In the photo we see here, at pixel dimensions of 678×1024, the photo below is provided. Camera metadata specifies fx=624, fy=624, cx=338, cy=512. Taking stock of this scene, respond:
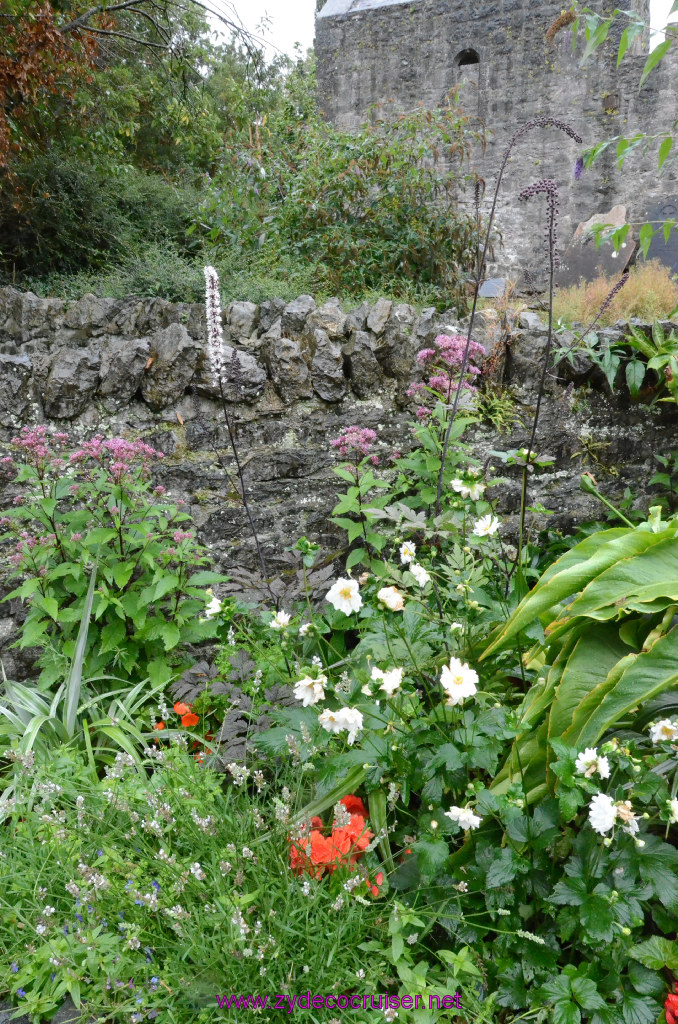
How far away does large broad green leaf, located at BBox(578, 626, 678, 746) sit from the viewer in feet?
4.60

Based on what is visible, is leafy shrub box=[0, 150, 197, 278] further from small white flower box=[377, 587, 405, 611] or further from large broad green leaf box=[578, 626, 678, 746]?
large broad green leaf box=[578, 626, 678, 746]

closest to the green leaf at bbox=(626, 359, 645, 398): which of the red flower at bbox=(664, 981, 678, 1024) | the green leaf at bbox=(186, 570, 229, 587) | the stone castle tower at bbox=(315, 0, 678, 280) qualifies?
the green leaf at bbox=(186, 570, 229, 587)

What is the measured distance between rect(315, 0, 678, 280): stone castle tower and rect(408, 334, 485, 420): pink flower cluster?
6347mm

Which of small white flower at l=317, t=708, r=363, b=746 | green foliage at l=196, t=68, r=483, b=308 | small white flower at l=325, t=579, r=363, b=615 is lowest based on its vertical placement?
small white flower at l=317, t=708, r=363, b=746

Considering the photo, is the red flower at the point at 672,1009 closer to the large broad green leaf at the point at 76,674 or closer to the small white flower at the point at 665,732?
the small white flower at the point at 665,732

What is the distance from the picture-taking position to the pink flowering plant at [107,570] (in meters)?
2.36

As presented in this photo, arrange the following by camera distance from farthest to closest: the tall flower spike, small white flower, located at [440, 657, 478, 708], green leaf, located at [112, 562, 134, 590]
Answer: green leaf, located at [112, 562, 134, 590] → the tall flower spike → small white flower, located at [440, 657, 478, 708]

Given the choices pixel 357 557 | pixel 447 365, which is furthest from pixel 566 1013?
pixel 447 365

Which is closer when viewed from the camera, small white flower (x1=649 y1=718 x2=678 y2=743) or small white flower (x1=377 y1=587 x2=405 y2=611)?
small white flower (x1=649 y1=718 x2=678 y2=743)

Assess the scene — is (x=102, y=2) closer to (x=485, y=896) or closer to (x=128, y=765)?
(x=128, y=765)

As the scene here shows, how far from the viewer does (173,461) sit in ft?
10.0

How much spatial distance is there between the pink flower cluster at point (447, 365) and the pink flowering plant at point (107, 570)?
126 cm

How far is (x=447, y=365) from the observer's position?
3.00 m

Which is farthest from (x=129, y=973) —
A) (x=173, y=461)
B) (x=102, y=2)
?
(x=102, y=2)
